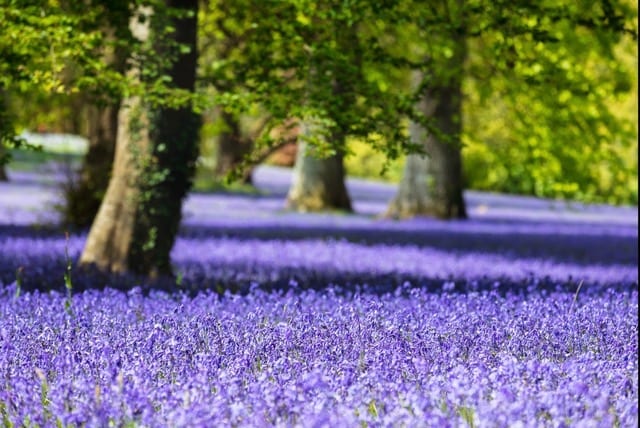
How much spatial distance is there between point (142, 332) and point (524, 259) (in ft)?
29.2

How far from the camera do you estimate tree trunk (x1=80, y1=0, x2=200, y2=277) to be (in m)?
10.5

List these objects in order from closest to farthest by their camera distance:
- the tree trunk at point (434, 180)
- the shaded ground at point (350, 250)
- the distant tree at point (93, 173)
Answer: the shaded ground at point (350, 250)
the distant tree at point (93, 173)
the tree trunk at point (434, 180)

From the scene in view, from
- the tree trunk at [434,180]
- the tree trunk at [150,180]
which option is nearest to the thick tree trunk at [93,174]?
the tree trunk at [150,180]

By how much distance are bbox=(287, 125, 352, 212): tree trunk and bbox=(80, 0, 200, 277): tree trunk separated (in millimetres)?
13207

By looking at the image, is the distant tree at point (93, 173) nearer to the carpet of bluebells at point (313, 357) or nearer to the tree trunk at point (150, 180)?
the tree trunk at point (150, 180)

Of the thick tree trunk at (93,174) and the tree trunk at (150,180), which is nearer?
the tree trunk at (150,180)

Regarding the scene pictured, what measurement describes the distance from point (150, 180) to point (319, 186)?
45.5 ft

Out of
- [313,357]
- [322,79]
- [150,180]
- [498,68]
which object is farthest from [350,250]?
[313,357]

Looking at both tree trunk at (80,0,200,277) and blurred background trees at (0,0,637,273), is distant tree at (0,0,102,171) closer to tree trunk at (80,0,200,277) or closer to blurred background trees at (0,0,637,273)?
blurred background trees at (0,0,637,273)

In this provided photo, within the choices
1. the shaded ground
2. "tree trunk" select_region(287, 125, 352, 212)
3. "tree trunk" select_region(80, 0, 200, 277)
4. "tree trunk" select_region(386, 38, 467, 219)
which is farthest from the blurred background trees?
"tree trunk" select_region(287, 125, 352, 212)

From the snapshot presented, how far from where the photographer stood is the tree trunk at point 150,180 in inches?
412

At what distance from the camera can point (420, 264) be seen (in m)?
12.9

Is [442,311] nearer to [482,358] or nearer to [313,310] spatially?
[313,310]

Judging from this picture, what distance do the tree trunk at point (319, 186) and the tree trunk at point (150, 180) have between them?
1321 cm
